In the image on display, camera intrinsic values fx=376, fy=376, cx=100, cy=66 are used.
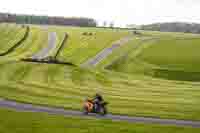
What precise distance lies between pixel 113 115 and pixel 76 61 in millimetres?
54930

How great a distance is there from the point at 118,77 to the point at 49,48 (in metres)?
41.1

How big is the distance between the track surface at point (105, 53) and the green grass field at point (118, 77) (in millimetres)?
1742

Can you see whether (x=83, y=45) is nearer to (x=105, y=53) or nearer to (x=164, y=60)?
(x=105, y=53)

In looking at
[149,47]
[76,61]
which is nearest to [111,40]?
[149,47]

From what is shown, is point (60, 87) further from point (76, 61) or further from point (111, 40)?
point (111, 40)

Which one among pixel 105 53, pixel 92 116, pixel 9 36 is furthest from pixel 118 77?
pixel 9 36

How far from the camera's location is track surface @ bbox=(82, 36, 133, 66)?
91.9 metres

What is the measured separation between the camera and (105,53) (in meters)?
104

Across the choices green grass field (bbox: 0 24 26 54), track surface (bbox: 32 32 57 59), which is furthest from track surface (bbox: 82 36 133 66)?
green grass field (bbox: 0 24 26 54)

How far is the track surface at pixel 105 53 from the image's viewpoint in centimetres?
9194

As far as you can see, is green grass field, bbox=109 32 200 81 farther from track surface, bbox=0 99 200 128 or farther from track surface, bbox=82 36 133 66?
track surface, bbox=0 99 200 128

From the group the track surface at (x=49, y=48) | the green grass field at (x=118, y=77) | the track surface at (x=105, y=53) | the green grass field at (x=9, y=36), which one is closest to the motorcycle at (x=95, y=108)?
the green grass field at (x=118, y=77)

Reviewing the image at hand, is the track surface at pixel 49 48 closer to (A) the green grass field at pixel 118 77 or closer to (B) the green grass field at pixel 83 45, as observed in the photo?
(A) the green grass field at pixel 118 77

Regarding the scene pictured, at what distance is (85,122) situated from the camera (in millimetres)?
33906
